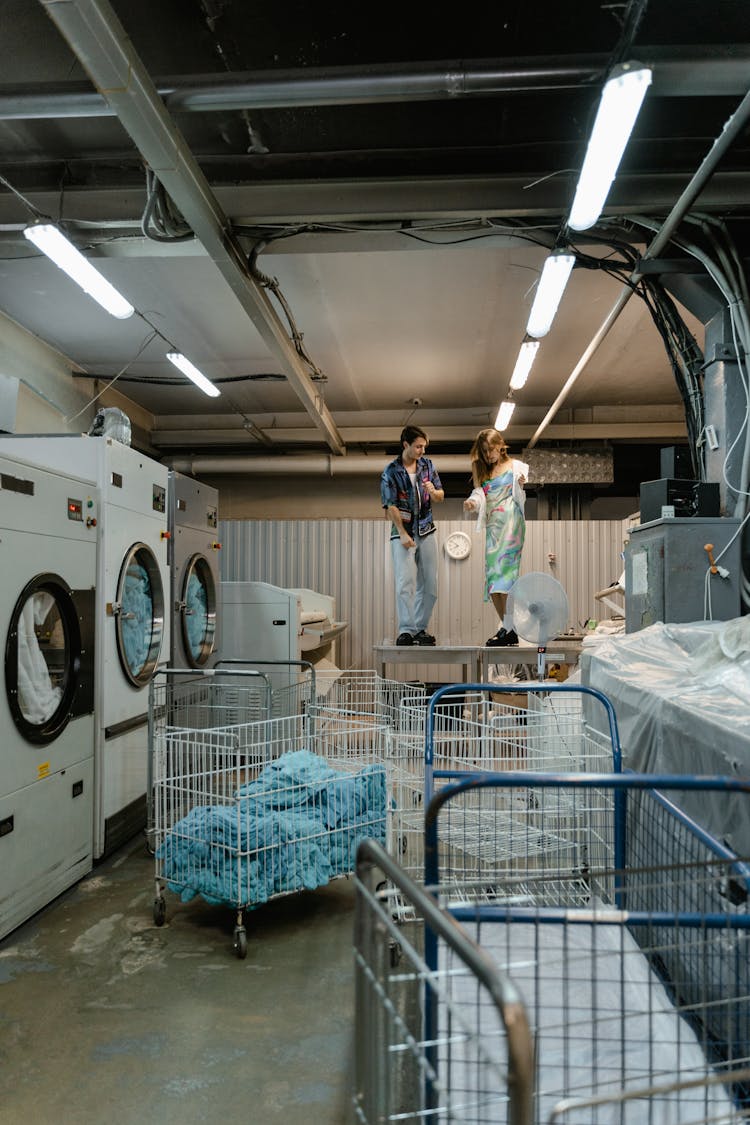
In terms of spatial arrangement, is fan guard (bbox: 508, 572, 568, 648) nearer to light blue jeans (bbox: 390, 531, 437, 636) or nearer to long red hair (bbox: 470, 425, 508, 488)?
light blue jeans (bbox: 390, 531, 437, 636)

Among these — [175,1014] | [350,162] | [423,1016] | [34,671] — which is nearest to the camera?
[423,1016]

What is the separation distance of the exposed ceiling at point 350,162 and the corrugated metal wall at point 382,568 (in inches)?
95.3

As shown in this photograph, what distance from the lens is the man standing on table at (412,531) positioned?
5.70 metres

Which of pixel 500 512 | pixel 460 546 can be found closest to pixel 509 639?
pixel 500 512

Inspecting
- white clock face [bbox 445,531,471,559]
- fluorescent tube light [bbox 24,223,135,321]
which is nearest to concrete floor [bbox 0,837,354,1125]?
fluorescent tube light [bbox 24,223,135,321]

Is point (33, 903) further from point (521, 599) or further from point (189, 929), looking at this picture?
point (521, 599)

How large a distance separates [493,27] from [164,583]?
3.45 meters

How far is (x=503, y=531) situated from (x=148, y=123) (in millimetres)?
3752

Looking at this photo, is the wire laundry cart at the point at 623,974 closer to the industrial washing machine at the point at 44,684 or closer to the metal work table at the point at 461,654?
the industrial washing machine at the point at 44,684

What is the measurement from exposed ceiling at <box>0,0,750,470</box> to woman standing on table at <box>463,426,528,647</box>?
126 centimetres

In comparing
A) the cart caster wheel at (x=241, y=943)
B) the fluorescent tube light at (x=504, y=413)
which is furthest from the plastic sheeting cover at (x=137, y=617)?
the fluorescent tube light at (x=504, y=413)

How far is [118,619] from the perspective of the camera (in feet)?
12.9

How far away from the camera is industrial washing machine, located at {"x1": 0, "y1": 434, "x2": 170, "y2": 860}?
376 cm

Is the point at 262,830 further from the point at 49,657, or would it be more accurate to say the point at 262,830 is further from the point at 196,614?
the point at 196,614
